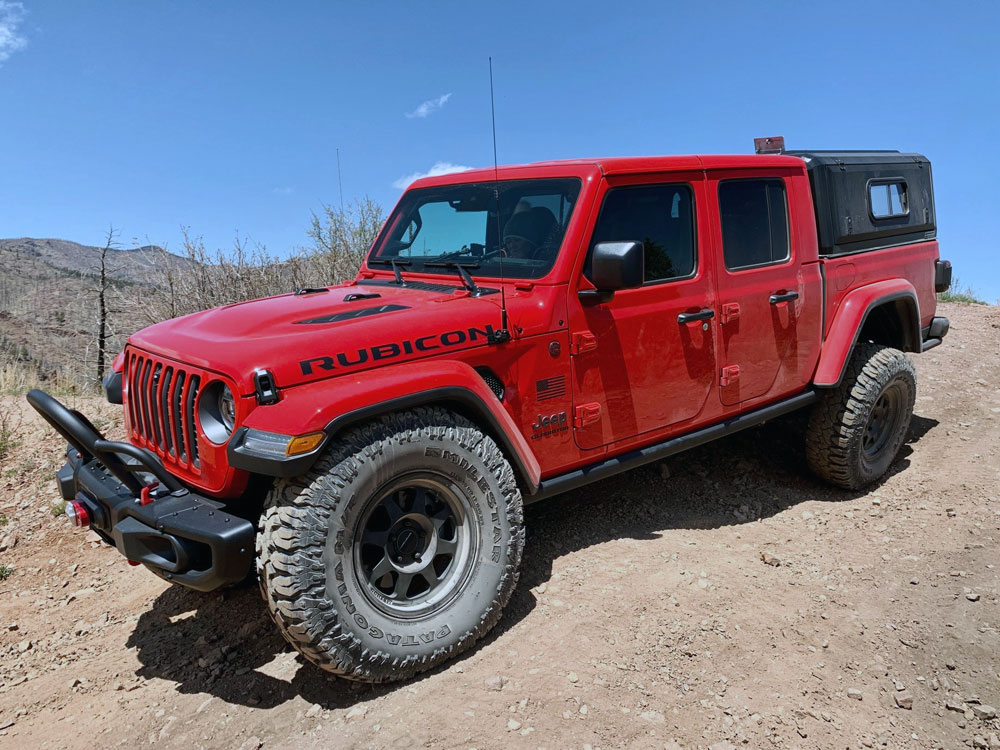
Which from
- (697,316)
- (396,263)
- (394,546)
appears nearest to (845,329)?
(697,316)

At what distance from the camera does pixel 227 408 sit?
2859mm

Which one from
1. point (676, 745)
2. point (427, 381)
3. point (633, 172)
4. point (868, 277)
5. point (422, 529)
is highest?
point (633, 172)

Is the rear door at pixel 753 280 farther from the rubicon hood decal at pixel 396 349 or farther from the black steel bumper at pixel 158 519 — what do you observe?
the black steel bumper at pixel 158 519

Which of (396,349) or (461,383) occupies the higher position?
(396,349)

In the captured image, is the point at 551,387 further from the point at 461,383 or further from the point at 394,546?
the point at 394,546

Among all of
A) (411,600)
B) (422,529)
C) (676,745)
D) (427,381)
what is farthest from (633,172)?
(676,745)

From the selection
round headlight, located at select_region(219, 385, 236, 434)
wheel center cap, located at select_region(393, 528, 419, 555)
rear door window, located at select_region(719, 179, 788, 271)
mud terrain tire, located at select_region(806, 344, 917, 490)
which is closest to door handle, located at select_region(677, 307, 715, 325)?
rear door window, located at select_region(719, 179, 788, 271)

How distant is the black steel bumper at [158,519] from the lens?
2.65 meters

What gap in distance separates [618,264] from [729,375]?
126 cm

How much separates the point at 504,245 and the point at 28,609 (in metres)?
3.17

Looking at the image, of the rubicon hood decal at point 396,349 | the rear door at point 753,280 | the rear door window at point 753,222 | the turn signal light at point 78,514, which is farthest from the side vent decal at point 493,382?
the turn signal light at point 78,514

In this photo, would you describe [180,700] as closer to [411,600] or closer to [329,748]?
[329,748]

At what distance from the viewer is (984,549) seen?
13.7 feet

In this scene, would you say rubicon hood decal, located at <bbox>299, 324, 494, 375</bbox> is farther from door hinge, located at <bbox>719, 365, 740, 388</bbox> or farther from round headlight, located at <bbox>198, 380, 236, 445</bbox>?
door hinge, located at <bbox>719, 365, 740, 388</bbox>
